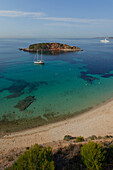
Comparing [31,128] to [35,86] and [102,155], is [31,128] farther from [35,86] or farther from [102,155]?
[35,86]

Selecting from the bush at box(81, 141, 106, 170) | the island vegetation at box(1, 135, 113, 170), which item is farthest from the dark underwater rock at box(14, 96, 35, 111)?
the bush at box(81, 141, 106, 170)

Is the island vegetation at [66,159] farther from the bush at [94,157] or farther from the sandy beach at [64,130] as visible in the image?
the sandy beach at [64,130]

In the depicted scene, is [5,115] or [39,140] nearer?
[39,140]

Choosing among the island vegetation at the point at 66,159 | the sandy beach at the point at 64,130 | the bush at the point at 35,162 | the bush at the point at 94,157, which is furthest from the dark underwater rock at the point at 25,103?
the bush at the point at 94,157

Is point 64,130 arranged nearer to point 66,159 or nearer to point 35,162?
point 66,159

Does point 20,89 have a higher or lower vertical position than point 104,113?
higher

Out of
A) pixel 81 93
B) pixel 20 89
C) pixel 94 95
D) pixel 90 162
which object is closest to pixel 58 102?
pixel 81 93

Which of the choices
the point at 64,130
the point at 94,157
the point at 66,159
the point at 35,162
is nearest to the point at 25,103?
the point at 64,130
